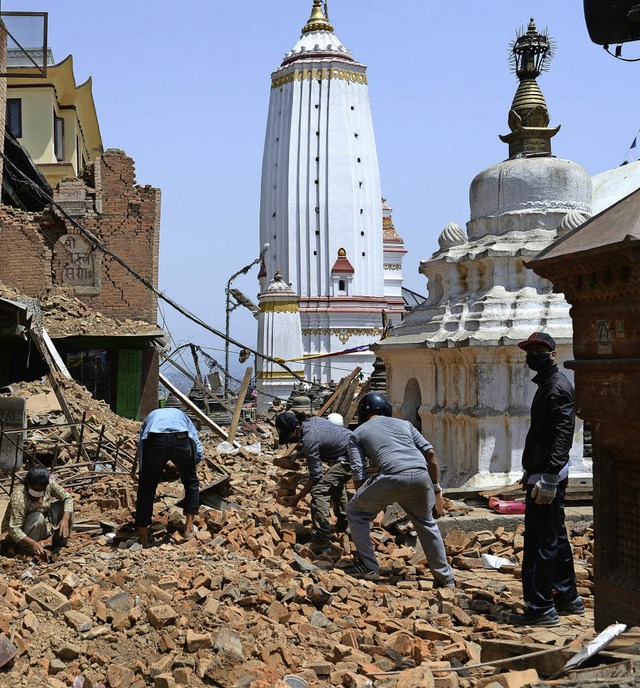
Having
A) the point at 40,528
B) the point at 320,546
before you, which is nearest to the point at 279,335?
the point at 320,546

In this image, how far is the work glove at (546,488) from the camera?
20.2ft

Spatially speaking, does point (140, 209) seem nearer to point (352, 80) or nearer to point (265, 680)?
point (265, 680)

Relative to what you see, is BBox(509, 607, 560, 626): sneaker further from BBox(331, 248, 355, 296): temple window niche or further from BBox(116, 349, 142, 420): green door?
BBox(331, 248, 355, 296): temple window niche

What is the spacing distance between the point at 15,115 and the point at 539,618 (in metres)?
28.7

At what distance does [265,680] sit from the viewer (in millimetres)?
5176

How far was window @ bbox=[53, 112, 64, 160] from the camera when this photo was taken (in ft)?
106

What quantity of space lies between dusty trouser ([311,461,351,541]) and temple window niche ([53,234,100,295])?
1446cm

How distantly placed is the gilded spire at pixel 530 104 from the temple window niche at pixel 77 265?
37.8ft

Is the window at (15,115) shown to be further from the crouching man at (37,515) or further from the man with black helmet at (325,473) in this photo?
the crouching man at (37,515)

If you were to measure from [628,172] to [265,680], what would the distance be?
20.1 m

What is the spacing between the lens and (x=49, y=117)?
31.3 m

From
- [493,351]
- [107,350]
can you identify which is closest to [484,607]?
[493,351]

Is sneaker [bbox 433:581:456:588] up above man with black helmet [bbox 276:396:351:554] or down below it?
below

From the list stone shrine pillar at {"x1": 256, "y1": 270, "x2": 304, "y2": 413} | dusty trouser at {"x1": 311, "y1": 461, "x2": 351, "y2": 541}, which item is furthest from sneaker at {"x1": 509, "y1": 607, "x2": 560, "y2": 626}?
stone shrine pillar at {"x1": 256, "y1": 270, "x2": 304, "y2": 413}
